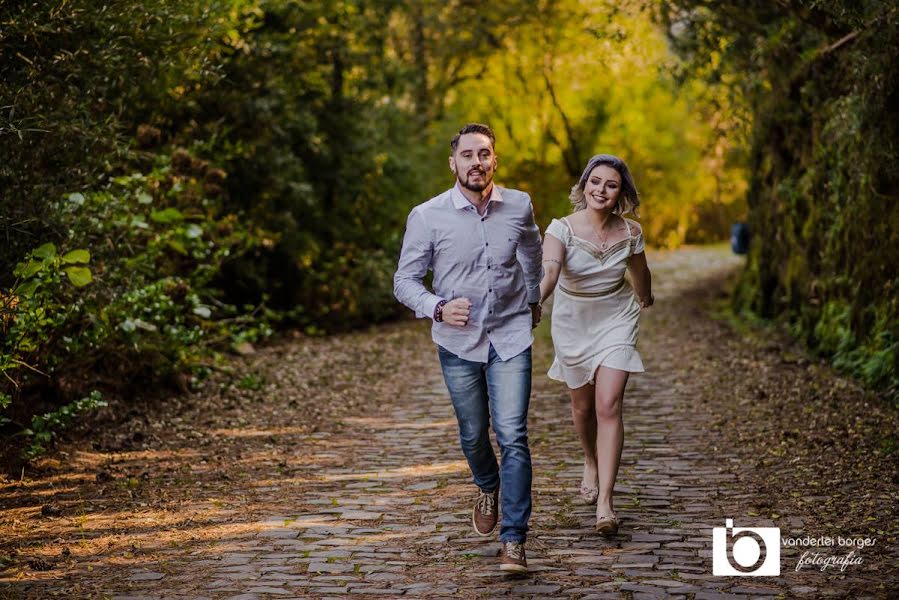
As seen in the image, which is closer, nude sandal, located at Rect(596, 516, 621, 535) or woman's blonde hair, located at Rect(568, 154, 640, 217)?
nude sandal, located at Rect(596, 516, 621, 535)

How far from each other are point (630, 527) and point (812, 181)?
8795mm

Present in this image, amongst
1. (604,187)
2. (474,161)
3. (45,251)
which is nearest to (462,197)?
(474,161)

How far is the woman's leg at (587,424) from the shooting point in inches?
266

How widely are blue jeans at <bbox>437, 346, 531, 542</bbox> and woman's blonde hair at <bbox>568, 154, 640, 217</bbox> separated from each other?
1.32 meters

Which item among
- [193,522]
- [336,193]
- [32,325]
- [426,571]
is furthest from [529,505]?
[336,193]

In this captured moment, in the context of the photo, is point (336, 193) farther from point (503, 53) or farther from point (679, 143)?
point (679, 143)

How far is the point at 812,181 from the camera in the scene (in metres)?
13.9

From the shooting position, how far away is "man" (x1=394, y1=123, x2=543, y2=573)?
5598 mm

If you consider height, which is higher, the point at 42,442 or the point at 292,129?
the point at 292,129

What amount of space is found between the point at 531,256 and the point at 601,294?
35.4 inches

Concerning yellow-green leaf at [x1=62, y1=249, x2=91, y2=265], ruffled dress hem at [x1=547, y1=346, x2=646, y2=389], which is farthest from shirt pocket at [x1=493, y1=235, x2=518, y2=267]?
yellow-green leaf at [x1=62, y1=249, x2=91, y2=265]

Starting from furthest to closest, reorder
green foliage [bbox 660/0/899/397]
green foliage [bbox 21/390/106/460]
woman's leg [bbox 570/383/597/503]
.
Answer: green foliage [bbox 660/0/899/397] < green foliage [bbox 21/390/106/460] < woman's leg [bbox 570/383/597/503]

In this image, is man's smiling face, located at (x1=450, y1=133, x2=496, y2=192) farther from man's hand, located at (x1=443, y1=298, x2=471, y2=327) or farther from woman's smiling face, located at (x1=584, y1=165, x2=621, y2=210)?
woman's smiling face, located at (x1=584, y1=165, x2=621, y2=210)

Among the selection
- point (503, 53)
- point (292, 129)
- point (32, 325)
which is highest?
point (503, 53)
